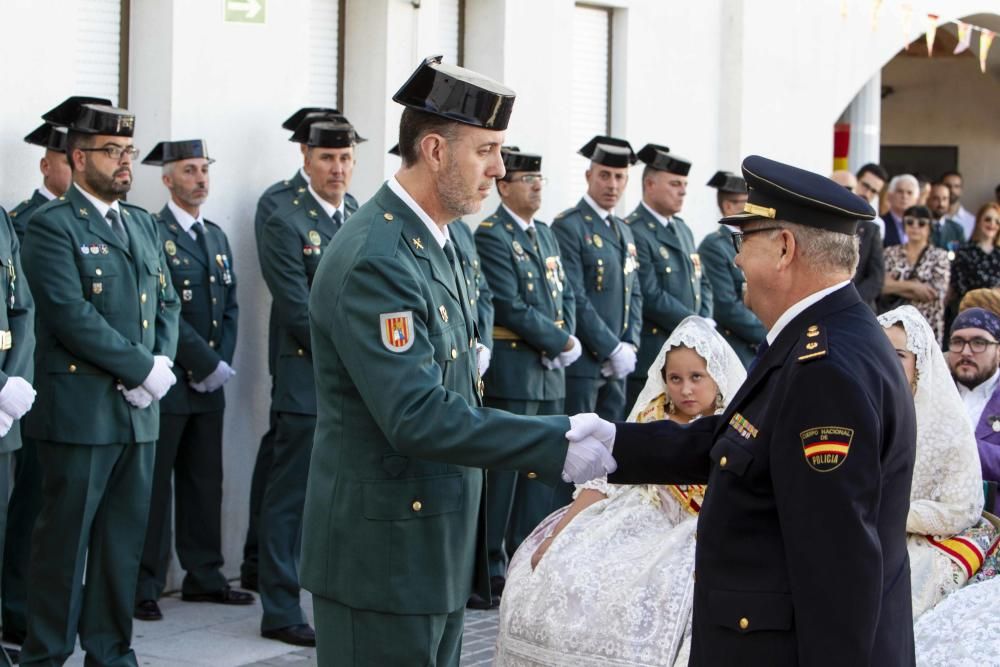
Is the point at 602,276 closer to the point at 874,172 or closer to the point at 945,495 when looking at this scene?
the point at 945,495

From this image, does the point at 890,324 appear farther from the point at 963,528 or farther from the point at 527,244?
the point at 527,244

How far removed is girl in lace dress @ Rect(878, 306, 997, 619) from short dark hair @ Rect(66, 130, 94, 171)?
3178 mm

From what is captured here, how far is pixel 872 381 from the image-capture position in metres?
2.96

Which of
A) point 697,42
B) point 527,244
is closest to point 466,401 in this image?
point 527,244

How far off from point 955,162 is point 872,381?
657 inches


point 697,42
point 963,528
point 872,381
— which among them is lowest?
point 963,528

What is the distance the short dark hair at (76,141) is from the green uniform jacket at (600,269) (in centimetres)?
325

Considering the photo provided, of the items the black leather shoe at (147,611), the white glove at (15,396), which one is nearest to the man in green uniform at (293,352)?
the black leather shoe at (147,611)

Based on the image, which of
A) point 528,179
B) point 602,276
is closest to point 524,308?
point 528,179

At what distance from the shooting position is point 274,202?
276 inches

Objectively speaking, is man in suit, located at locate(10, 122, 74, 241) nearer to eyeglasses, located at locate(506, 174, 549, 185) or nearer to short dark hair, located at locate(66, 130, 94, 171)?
short dark hair, located at locate(66, 130, 94, 171)

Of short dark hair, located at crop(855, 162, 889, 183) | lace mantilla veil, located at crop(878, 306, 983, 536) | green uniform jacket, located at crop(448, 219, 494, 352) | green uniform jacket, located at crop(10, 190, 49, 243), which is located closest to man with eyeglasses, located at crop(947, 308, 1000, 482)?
lace mantilla veil, located at crop(878, 306, 983, 536)

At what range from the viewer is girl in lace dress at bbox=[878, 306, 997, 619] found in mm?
5105

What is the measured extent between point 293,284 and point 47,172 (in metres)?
1.15
